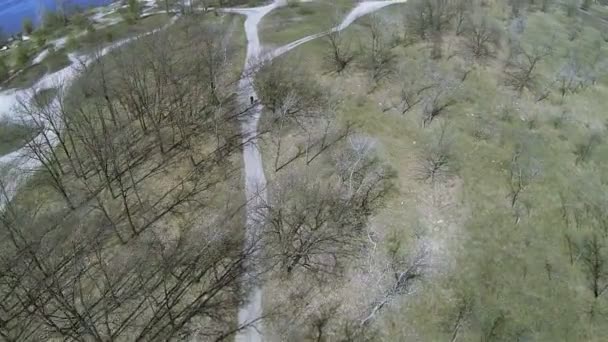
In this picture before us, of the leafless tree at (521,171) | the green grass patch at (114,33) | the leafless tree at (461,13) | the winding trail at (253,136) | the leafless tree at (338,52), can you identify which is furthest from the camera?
the green grass patch at (114,33)

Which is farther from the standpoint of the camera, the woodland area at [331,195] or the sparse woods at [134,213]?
the woodland area at [331,195]

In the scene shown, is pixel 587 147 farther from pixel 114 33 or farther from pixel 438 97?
pixel 114 33

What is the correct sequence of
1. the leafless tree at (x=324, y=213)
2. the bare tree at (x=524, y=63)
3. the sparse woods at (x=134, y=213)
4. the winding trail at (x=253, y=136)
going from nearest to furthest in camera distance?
the sparse woods at (x=134, y=213), the winding trail at (x=253, y=136), the leafless tree at (x=324, y=213), the bare tree at (x=524, y=63)

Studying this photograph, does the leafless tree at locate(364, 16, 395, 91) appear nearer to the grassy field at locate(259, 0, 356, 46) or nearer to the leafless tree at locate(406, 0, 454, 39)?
the leafless tree at locate(406, 0, 454, 39)

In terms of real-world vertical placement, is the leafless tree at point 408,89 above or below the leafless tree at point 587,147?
above

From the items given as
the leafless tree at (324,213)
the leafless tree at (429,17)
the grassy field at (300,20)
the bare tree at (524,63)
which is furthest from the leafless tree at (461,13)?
the leafless tree at (324,213)

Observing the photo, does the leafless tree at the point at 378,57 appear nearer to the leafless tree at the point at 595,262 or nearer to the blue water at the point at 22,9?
the leafless tree at the point at 595,262

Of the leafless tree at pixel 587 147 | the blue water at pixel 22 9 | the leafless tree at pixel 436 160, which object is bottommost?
the leafless tree at pixel 587 147

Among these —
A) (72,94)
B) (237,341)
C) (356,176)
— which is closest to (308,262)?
(237,341)
